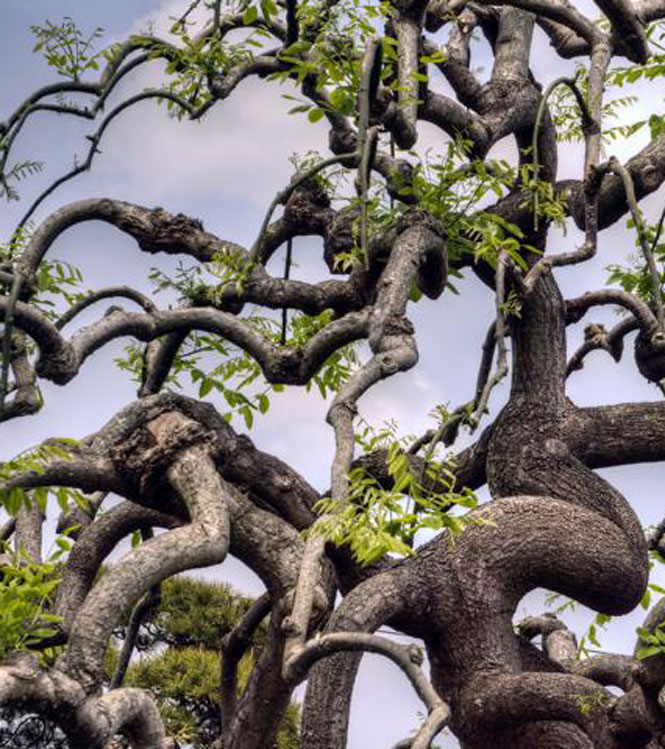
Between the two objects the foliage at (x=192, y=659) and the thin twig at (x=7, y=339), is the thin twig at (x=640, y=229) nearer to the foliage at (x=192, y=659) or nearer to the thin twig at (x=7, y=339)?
the thin twig at (x=7, y=339)

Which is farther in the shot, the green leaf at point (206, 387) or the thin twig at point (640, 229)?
the green leaf at point (206, 387)

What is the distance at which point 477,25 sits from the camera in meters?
9.35

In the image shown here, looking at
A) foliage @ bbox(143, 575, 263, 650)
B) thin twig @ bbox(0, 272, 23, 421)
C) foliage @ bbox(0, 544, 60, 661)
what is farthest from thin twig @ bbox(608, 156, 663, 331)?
foliage @ bbox(143, 575, 263, 650)

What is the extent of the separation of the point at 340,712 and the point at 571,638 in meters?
2.68

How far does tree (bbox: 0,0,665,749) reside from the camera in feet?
21.8

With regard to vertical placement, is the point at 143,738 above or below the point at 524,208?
below

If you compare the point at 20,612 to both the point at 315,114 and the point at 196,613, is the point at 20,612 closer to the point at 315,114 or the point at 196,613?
the point at 315,114

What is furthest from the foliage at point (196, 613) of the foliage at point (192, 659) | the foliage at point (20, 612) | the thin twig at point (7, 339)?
the foliage at point (20, 612)

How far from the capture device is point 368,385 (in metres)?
Answer: 6.34

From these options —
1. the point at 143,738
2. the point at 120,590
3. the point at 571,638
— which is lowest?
the point at 143,738

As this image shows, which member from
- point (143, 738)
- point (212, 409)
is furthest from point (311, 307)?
point (143, 738)

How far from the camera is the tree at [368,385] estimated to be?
6637 millimetres

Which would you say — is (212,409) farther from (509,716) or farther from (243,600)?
(243,600)

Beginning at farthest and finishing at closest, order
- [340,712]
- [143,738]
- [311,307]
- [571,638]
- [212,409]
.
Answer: [571,638] < [311,307] < [212,409] < [340,712] < [143,738]
